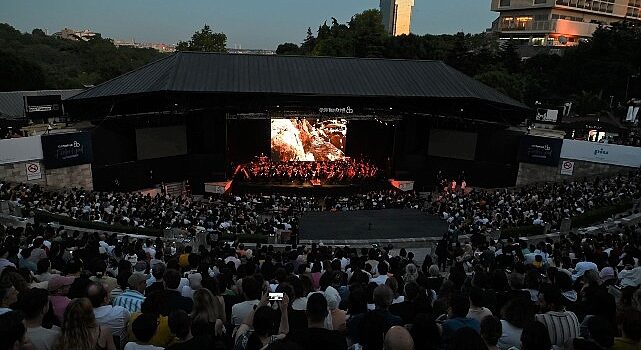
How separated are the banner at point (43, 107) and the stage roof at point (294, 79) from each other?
Result: 1477 millimetres

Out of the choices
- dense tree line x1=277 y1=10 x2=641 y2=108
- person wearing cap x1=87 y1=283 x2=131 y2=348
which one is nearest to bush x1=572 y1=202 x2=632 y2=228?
person wearing cap x1=87 y1=283 x2=131 y2=348

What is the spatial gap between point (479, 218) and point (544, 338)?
15841mm

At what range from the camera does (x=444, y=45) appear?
5875 cm

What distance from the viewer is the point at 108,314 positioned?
4609 millimetres

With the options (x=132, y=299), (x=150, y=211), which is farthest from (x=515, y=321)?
(x=150, y=211)

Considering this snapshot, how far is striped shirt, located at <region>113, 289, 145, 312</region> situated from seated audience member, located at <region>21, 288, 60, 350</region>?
1.10 meters

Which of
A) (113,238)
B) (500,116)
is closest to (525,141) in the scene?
(500,116)

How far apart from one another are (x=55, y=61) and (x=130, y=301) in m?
75.6

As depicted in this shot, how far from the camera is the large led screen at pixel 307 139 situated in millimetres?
32031

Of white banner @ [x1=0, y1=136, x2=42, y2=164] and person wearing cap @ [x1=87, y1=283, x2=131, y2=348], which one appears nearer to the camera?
person wearing cap @ [x1=87, y1=283, x2=131, y2=348]

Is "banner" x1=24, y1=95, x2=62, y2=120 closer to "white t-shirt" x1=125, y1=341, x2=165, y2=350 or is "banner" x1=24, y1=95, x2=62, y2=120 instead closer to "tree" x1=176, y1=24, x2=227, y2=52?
"white t-shirt" x1=125, y1=341, x2=165, y2=350

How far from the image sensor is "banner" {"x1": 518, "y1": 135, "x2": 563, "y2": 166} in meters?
28.0

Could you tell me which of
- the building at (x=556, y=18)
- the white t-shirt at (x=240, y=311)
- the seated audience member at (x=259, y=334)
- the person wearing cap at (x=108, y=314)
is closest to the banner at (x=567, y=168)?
the white t-shirt at (x=240, y=311)

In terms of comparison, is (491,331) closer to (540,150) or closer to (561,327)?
(561,327)
